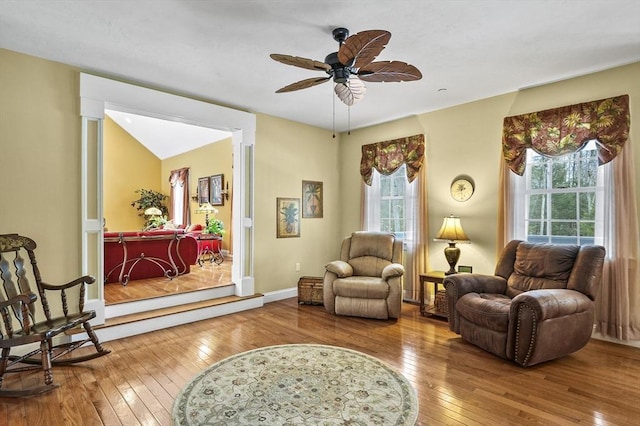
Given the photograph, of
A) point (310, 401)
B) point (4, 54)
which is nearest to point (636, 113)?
point (310, 401)

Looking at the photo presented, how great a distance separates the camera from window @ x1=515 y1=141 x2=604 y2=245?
3.63m

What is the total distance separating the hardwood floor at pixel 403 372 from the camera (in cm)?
226

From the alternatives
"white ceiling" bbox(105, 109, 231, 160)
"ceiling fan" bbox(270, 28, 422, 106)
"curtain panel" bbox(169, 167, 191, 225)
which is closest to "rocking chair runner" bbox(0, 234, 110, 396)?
"ceiling fan" bbox(270, 28, 422, 106)

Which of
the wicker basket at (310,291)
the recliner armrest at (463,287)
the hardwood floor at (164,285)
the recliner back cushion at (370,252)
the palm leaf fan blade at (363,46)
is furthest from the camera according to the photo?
the wicker basket at (310,291)

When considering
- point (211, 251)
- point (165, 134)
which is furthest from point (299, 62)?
point (165, 134)

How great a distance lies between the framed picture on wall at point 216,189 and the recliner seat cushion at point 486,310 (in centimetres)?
619

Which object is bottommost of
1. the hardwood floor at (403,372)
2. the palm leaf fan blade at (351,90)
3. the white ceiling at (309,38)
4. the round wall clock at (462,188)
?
the hardwood floor at (403,372)

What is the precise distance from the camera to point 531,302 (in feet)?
9.29

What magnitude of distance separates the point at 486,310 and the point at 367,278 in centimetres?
169

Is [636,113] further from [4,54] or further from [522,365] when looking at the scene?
[4,54]

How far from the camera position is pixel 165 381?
107 inches

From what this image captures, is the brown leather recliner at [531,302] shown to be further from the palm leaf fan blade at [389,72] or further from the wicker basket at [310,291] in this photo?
the palm leaf fan blade at [389,72]

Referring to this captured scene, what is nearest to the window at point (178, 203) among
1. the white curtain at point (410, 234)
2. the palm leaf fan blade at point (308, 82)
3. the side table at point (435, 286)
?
the white curtain at point (410, 234)

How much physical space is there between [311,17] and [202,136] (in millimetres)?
6439
